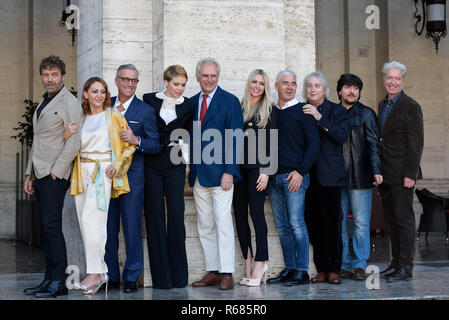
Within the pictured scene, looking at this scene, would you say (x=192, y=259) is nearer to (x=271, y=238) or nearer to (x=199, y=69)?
(x=271, y=238)

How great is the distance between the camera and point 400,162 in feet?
19.7

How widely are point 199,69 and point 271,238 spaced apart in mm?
1532

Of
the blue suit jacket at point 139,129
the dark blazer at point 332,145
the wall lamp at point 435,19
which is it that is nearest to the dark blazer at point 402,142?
the dark blazer at point 332,145

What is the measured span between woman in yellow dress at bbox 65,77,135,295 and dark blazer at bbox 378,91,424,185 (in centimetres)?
222

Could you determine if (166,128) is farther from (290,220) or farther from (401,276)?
(401,276)

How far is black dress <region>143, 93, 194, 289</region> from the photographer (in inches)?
215

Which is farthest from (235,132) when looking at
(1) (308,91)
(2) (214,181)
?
(1) (308,91)

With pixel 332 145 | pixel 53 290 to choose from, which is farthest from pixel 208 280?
pixel 332 145

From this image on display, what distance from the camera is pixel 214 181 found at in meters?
5.46

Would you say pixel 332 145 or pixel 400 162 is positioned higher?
pixel 332 145

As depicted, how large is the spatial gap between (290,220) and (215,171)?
74 cm

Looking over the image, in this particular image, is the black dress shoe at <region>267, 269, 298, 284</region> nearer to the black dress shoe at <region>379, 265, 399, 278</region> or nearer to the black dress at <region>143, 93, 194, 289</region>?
the black dress at <region>143, 93, 194, 289</region>

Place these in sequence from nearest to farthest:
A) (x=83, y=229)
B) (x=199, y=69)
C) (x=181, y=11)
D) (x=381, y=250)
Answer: (x=83, y=229) → (x=199, y=69) → (x=181, y=11) → (x=381, y=250)

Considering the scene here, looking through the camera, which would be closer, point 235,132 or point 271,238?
point 235,132
